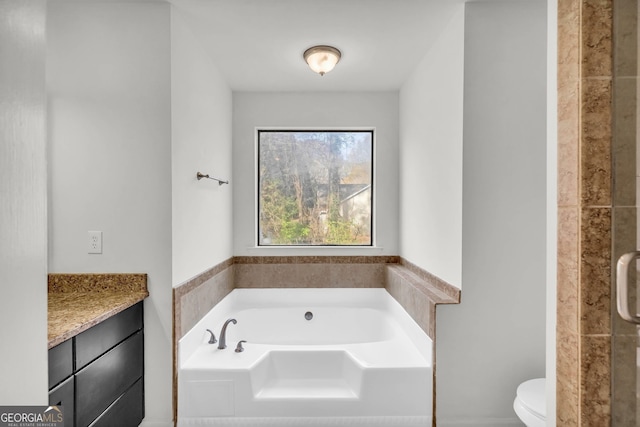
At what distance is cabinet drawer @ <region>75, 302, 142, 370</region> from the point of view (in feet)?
4.56

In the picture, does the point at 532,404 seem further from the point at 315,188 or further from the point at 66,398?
the point at 315,188

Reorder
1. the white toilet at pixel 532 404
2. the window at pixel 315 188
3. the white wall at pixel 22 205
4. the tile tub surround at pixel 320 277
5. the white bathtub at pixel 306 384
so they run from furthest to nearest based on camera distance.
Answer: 1. the window at pixel 315 188
2. the tile tub surround at pixel 320 277
3. the white bathtub at pixel 306 384
4. the white toilet at pixel 532 404
5. the white wall at pixel 22 205

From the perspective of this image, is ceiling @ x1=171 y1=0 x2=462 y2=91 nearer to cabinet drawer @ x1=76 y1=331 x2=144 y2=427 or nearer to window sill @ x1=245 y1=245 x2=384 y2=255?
window sill @ x1=245 y1=245 x2=384 y2=255

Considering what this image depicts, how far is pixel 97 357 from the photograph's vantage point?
4.86ft

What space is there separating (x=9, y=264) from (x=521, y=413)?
1.98m

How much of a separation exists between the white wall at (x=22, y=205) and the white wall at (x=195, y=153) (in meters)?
1.00

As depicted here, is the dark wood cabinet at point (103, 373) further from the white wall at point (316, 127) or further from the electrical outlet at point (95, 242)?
the white wall at point (316, 127)

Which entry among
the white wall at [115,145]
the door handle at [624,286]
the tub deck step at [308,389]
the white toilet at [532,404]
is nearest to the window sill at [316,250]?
the tub deck step at [308,389]

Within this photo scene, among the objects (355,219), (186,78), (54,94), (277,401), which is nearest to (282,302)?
(355,219)

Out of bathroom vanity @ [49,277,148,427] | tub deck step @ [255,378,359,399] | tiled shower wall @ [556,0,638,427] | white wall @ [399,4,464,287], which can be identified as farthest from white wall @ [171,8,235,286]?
tiled shower wall @ [556,0,638,427]

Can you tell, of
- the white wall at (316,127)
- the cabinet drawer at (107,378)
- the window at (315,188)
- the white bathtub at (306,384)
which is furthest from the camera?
the window at (315,188)

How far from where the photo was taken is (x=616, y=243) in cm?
93

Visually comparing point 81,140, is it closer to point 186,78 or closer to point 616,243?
point 186,78

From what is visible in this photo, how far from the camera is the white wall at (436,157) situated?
200 centimetres
